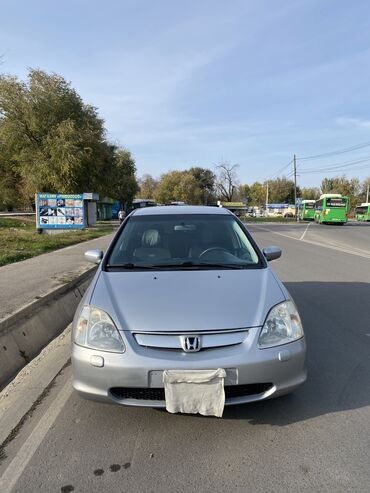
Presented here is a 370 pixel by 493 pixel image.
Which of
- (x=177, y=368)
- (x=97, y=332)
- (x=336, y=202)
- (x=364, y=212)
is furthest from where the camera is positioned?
(x=364, y=212)

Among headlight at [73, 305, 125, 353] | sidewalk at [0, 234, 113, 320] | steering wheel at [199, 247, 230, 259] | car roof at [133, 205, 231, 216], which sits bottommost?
sidewalk at [0, 234, 113, 320]

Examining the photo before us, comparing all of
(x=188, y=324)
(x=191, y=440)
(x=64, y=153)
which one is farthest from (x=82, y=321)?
(x=64, y=153)

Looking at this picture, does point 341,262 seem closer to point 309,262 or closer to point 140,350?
point 309,262

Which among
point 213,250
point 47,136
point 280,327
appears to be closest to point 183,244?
point 213,250

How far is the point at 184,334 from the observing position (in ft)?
9.74

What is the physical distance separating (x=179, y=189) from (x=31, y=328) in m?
90.3

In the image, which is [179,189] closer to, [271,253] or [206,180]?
[206,180]

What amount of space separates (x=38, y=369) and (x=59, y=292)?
8.66ft

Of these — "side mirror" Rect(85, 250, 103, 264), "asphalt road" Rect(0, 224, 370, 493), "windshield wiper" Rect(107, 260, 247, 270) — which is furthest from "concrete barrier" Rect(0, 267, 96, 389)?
"windshield wiper" Rect(107, 260, 247, 270)

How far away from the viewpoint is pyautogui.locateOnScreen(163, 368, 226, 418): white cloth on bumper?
287cm

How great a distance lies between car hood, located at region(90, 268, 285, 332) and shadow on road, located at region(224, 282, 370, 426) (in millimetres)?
816

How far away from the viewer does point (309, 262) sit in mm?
12461

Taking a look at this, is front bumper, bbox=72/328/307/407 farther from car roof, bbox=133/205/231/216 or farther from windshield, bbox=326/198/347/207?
windshield, bbox=326/198/347/207

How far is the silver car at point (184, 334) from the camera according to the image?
9.64 feet
